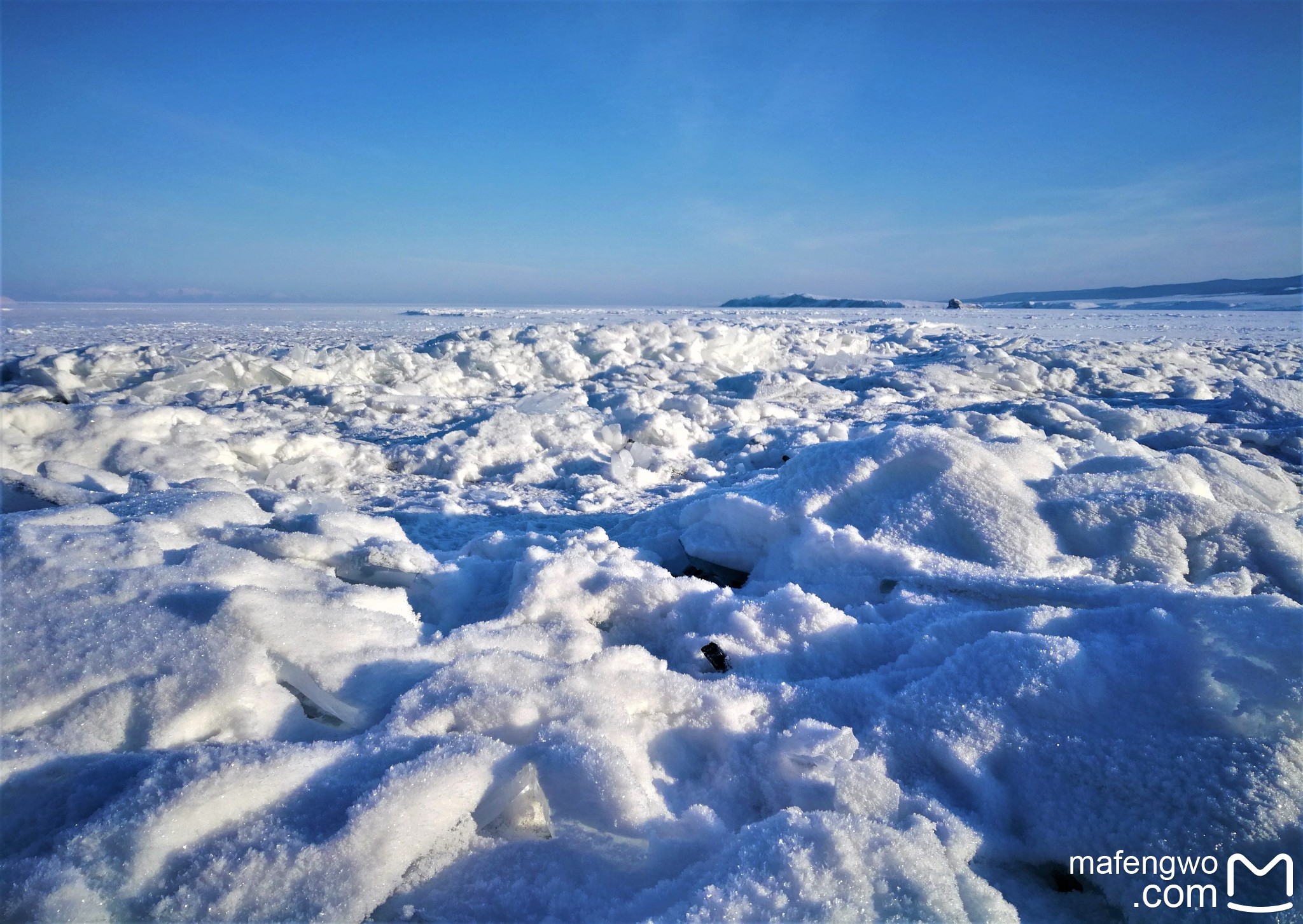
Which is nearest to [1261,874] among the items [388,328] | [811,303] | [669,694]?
[669,694]

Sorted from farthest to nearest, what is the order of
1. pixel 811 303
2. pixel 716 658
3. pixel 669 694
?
pixel 811 303 < pixel 716 658 < pixel 669 694

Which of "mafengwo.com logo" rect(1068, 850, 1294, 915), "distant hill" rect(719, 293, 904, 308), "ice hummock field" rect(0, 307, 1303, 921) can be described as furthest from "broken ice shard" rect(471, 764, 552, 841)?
"distant hill" rect(719, 293, 904, 308)

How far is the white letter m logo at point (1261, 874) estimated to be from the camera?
1.15 metres

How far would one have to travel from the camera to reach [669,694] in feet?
5.59

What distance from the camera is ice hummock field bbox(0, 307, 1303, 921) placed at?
45.9 inches

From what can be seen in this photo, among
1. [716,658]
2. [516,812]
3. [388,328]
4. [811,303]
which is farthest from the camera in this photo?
[811,303]

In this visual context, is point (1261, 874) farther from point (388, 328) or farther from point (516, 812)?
point (388, 328)

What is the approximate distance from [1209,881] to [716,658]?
113 centimetres

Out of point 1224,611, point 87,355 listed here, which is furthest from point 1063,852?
point 87,355

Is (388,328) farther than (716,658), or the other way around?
(388,328)

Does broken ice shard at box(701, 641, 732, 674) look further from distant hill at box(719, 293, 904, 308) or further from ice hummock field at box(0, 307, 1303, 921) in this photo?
distant hill at box(719, 293, 904, 308)

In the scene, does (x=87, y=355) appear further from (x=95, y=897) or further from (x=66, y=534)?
(x=95, y=897)

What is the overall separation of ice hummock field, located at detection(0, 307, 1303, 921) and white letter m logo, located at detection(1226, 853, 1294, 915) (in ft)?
0.07

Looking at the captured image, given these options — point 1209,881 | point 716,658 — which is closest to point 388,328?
point 716,658
